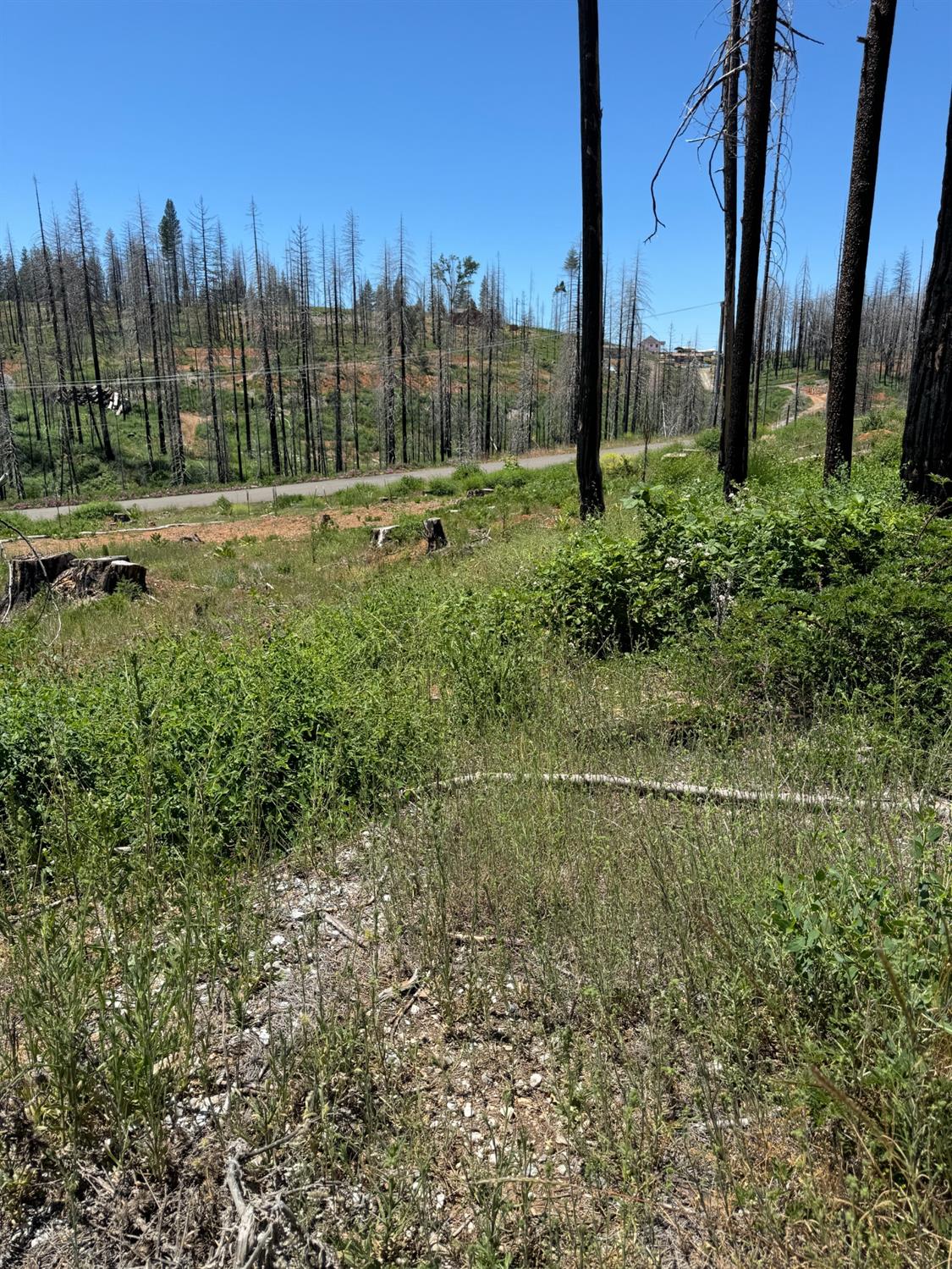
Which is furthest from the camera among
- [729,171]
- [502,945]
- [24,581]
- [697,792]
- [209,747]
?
[729,171]

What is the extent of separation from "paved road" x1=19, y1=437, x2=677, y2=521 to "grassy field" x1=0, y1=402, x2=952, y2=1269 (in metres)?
22.3

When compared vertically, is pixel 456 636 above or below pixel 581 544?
below

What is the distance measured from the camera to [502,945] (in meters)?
2.69

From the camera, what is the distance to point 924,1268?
1547mm

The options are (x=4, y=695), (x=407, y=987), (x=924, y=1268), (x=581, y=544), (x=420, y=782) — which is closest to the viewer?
(x=924, y=1268)

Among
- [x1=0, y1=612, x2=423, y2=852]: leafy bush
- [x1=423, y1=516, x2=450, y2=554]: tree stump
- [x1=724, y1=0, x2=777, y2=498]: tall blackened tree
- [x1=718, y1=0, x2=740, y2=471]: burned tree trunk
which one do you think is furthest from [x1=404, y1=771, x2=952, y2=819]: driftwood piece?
[x1=423, y1=516, x2=450, y2=554]: tree stump

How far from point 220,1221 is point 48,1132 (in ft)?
1.90

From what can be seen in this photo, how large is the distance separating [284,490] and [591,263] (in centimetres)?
2282

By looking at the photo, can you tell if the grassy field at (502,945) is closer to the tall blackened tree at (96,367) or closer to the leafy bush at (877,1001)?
the leafy bush at (877,1001)

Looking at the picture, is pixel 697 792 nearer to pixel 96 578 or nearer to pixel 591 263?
pixel 591 263

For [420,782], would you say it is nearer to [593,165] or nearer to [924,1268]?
[924,1268]

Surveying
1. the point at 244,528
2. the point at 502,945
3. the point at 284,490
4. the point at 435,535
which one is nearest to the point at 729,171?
the point at 435,535

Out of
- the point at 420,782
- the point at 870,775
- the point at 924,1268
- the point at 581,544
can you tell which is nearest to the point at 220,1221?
the point at 924,1268

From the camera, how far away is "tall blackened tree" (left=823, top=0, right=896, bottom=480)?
841cm
